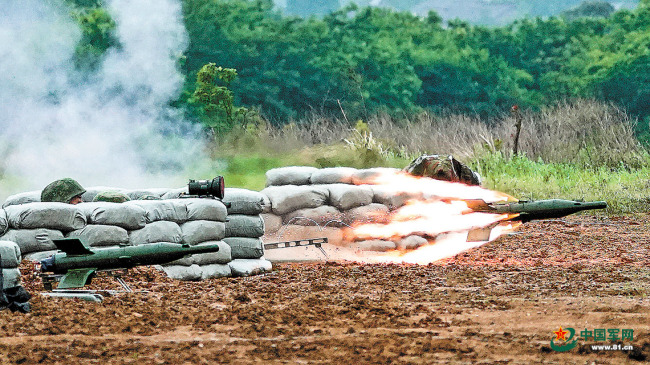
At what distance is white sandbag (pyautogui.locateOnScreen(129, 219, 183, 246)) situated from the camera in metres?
9.46

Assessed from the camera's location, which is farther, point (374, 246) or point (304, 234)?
point (374, 246)

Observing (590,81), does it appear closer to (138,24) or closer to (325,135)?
(325,135)

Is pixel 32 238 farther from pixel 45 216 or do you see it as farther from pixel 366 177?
pixel 366 177

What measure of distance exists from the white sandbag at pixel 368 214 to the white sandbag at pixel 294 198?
40 cm

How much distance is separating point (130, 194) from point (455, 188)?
13.9 ft

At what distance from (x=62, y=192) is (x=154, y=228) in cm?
196

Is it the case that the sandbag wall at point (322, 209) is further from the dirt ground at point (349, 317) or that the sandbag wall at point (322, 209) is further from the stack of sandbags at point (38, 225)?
the stack of sandbags at point (38, 225)

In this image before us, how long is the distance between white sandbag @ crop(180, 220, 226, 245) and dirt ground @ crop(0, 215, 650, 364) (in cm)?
48

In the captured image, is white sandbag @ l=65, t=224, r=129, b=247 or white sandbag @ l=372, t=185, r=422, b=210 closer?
white sandbag @ l=65, t=224, r=129, b=247

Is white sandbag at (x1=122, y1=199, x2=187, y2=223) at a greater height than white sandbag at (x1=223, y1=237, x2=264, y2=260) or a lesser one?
greater

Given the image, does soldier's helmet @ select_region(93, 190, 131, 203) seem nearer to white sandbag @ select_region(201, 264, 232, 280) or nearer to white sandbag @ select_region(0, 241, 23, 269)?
white sandbag @ select_region(201, 264, 232, 280)

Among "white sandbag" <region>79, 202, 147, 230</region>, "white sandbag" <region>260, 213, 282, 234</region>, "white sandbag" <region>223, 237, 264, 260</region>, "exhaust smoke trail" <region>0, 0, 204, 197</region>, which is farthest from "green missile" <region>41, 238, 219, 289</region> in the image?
"exhaust smoke trail" <region>0, 0, 204, 197</region>

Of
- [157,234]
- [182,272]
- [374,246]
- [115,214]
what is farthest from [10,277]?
[374,246]

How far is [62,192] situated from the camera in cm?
1105
